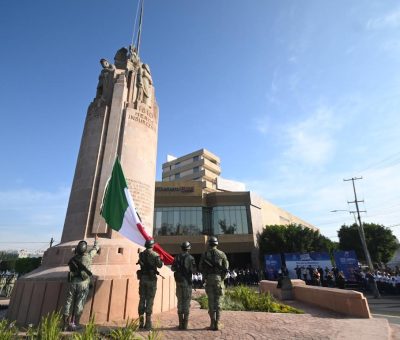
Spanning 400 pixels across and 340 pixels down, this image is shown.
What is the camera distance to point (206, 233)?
128ft

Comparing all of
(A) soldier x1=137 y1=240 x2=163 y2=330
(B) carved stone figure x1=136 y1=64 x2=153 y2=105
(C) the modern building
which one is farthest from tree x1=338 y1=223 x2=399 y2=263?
(A) soldier x1=137 y1=240 x2=163 y2=330

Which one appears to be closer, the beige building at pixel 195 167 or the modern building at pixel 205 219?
the modern building at pixel 205 219

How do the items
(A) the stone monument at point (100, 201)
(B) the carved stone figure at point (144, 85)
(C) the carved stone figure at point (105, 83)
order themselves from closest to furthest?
(A) the stone monument at point (100, 201) < (C) the carved stone figure at point (105, 83) < (B) the carved stone figure at point (144, 85)

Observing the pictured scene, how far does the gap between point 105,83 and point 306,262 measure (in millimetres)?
19650

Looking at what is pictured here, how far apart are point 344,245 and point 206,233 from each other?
24146 mm

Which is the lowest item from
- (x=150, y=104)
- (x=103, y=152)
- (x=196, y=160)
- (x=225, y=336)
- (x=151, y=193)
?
(x=225, y=336)

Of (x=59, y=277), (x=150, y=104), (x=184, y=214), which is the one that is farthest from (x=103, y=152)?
(x=184, y=214)

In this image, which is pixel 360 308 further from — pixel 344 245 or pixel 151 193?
pixel 344 245

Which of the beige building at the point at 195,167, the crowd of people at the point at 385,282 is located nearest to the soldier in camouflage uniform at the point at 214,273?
the crowd of people at the point at 385,282

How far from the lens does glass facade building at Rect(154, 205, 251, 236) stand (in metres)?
37.7

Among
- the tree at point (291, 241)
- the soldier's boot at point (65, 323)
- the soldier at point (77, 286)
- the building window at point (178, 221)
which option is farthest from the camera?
the building window at point (178, 221)

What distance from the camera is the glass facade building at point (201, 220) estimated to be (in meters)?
37.7

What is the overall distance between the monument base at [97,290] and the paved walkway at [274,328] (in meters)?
0.83

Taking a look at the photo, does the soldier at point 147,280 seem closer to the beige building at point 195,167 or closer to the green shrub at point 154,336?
the green shrub at point 154,336
